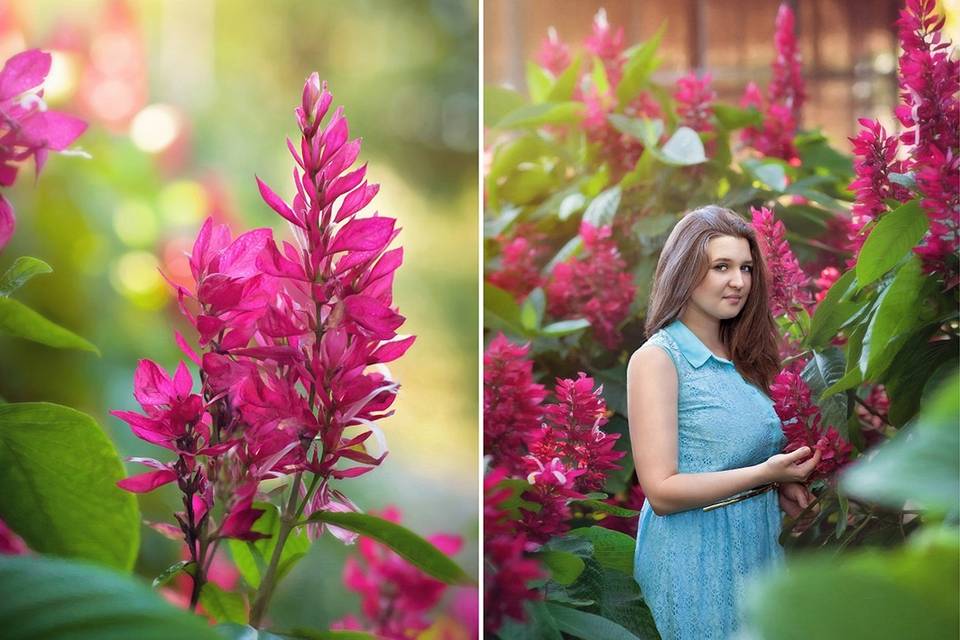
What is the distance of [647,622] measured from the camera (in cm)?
92

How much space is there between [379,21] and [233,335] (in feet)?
1.98

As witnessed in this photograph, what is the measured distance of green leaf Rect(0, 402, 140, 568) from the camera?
0.60 m

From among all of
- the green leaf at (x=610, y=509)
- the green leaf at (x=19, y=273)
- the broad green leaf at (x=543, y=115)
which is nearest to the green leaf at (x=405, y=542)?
the green leaf at (x=19, y=273)

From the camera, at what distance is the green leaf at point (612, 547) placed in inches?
36.6

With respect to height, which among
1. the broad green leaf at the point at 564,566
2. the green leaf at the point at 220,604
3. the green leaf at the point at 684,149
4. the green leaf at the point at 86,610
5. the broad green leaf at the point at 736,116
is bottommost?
the broad green leaf at the point at 564,566

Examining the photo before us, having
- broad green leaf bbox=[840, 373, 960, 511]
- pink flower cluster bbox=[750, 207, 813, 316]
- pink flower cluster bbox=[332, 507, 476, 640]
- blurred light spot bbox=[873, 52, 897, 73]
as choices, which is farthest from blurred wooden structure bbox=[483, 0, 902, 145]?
broad green leaf bbox=[840, 373, 960, 511]

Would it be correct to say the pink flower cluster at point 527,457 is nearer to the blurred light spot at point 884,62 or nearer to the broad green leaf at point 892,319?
the broad green leaf at point 892,319

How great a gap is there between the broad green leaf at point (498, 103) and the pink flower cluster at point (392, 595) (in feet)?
1.48

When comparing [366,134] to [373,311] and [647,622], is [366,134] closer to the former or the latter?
[373,311]

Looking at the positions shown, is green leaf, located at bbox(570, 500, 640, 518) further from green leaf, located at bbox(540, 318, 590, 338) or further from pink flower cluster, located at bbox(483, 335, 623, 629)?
green leaf, located at bbox(540, 318, 590, 338)

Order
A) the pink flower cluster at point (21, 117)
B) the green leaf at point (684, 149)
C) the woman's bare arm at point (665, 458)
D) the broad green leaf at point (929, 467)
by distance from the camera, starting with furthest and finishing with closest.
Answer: the green leaf at point (684, 149) → the woman's bare arm at point (665, 458) → the pink flower cluster at point (21, 117) → the broad green leaf at point (929, 467)

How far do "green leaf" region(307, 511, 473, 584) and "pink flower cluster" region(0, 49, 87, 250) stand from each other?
0.28 metres

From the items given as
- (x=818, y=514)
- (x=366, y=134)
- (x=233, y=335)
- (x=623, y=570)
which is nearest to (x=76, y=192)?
(x=366, y=134)

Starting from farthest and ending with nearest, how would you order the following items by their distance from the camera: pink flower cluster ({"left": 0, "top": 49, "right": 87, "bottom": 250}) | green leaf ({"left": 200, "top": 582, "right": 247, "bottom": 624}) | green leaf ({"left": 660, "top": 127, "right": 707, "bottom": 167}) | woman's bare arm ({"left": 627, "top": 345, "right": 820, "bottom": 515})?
green leaf ({"left": 660, "top": 127, "right": 707, "bottom": 167}), woman's bare arm ({"left": 627, "top": 345, "right": 820, "bottom": 515}), green leaf ({"left": 200, "top": 582, "right": 247, "bottom": 624}), pink flower cluster ({"left": 0, "top": 49, "right": 87, "bottom": 250})
